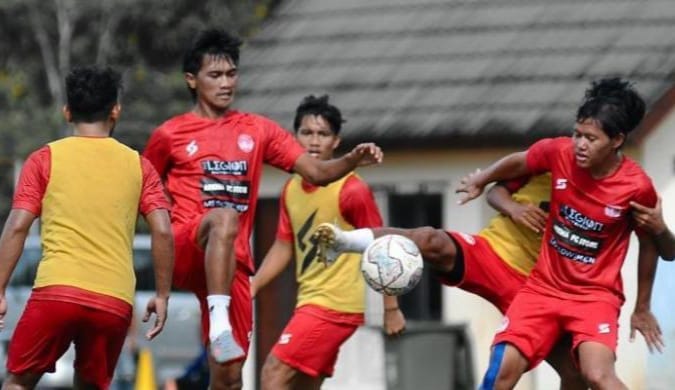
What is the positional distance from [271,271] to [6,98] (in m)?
27.0

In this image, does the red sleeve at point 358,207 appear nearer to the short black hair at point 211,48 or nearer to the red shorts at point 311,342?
the red shorts at point 311,342

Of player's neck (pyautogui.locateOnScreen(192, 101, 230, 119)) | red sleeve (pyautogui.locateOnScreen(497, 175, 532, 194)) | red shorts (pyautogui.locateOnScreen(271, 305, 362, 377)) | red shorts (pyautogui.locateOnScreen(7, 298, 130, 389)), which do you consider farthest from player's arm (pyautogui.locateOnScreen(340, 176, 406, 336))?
red shorts (pyautogui.locateOnScreen(7, 298, 130, 389))

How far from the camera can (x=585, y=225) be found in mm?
11859

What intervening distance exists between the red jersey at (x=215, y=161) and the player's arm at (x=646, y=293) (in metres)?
2.18

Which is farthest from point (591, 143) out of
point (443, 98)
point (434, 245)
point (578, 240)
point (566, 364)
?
point (443, 98)

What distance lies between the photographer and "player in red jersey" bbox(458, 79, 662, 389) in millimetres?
11758

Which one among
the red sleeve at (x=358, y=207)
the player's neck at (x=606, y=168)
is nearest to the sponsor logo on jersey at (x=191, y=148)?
the red sleeve at (x=358, y=207)

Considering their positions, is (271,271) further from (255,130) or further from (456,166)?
(456,166)

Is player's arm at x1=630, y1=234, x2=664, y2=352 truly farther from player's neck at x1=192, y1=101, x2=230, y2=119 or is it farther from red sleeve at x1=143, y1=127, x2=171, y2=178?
red sleeve at x1=143, y1=127, x2=171, y2=178

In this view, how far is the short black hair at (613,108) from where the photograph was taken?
38.4 ft

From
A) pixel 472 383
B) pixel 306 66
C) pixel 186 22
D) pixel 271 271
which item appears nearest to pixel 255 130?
pixel 271 271

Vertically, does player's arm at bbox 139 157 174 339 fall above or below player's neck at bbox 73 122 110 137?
below

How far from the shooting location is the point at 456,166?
20.9 meters

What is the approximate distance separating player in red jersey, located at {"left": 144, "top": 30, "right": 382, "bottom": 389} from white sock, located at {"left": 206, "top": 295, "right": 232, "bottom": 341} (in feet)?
0.99
